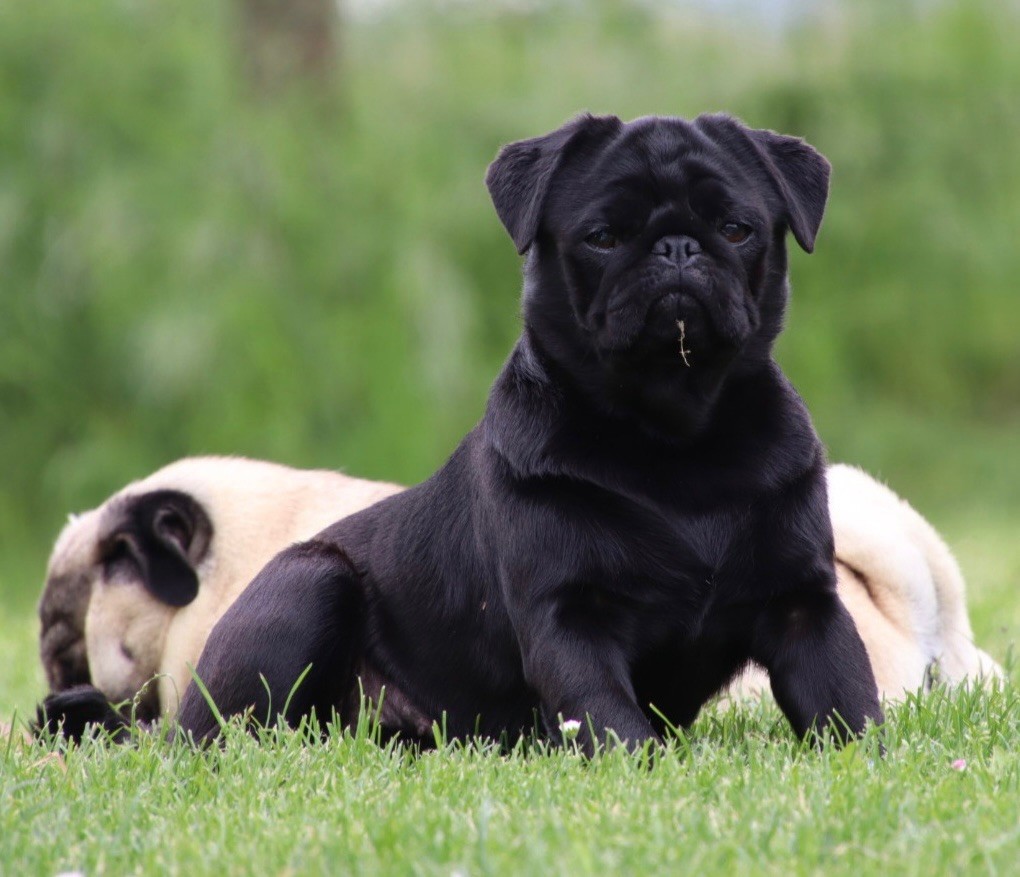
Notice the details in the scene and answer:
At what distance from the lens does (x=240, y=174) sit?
10695 millimetres

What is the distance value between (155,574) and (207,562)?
0.24 m

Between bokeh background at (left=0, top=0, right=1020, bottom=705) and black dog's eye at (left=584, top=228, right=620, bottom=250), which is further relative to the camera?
bokeh background at (left=0, top=0, right=1020, bottom=705)

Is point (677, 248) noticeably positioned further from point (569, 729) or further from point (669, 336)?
point (569, 729)

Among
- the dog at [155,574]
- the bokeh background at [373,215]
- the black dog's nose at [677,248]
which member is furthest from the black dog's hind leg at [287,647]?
the bokeh background at [373,215]

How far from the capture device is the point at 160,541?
5.58 metres

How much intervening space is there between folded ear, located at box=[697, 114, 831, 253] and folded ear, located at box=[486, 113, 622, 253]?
28 cm

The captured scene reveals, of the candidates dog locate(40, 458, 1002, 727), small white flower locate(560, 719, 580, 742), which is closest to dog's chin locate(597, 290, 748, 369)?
small white flower locate(560, 719, 580, 742)

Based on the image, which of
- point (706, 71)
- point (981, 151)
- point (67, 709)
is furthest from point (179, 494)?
point (981, 151)

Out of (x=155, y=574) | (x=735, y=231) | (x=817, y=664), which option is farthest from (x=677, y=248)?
(x=155, y=574)

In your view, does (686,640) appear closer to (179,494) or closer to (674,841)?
(674,841)

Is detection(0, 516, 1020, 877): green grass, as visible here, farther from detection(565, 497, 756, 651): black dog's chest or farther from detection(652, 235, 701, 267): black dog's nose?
detection(652, 235, 701, 267): black dog's nose

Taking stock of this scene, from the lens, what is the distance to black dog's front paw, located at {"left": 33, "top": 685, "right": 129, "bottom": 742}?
4238 millimetres

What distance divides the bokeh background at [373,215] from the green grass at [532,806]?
564 centimetres

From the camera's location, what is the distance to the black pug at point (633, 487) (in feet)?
11.1
